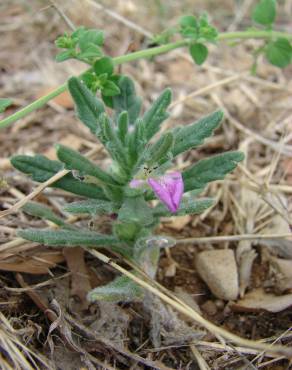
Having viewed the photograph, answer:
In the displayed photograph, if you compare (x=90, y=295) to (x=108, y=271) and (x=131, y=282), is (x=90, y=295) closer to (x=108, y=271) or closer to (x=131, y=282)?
(x=131, y=282)

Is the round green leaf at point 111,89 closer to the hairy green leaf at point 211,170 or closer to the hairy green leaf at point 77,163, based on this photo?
the hairy green leaf at point 77,163

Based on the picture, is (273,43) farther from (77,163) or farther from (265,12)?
(77,163)

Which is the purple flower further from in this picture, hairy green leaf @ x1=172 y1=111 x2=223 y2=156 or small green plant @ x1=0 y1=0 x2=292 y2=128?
small green plant @ x1=0 y1=0 x2=292 y2=128

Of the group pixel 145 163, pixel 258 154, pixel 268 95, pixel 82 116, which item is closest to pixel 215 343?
pixel 145 163

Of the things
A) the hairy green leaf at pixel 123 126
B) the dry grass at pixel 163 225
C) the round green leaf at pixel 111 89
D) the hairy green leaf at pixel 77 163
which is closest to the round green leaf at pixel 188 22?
the dry grass at pixel 163 225

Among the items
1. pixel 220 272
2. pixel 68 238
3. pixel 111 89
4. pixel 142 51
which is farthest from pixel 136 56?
pixel 220 272

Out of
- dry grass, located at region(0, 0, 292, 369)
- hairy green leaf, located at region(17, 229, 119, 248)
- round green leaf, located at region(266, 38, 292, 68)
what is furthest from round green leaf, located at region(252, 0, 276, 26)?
hairy green leaf, located at region(17, 229, 119, 248)
